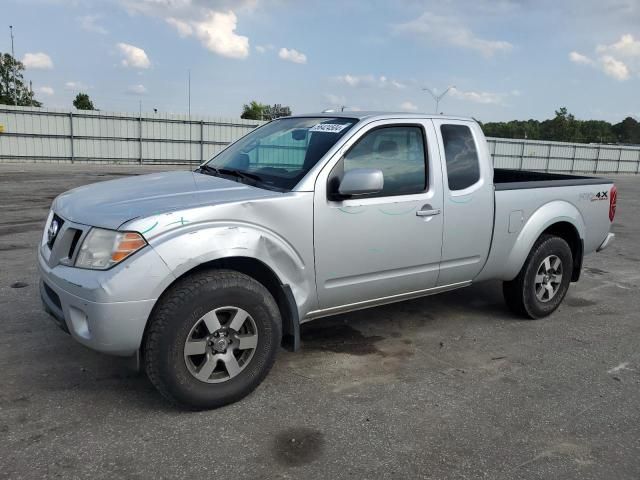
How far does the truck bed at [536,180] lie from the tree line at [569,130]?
63.1 m

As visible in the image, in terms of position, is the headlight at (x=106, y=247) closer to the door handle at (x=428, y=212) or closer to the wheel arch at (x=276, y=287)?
the wheel arch at (x=276, y=287)

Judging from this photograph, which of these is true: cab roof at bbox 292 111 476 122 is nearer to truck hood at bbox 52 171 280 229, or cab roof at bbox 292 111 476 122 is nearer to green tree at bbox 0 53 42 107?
truck hood at bbox 52 171 280 229

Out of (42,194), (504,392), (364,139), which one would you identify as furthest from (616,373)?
(42,194)

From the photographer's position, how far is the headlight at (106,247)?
2730 millimetres

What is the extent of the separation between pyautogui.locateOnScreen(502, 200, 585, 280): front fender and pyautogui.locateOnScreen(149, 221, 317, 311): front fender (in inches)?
80.3

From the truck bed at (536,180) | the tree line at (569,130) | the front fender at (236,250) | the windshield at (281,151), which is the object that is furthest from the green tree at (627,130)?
the front fender at (236,250)

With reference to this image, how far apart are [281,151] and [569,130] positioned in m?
85.0

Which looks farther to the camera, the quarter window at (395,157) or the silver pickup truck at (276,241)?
the quarter window at (395,157)

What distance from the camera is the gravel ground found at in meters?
2.62

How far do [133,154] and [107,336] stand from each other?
2614 cm

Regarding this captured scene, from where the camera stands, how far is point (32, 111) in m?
24.1

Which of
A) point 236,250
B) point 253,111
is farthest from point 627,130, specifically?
point 236,250

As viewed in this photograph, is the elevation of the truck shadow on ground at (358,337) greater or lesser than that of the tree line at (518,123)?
lesser

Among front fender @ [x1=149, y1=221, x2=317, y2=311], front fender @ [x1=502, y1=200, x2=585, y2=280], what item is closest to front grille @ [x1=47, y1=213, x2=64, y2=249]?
front fender @ [x1=149, y1=221, x2=317, y2=311]
